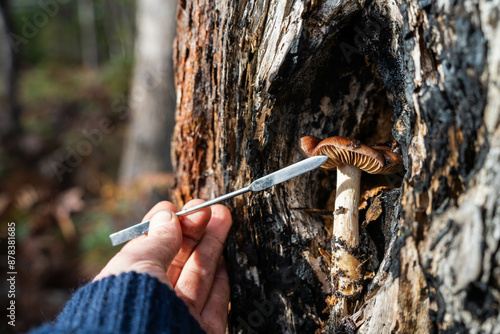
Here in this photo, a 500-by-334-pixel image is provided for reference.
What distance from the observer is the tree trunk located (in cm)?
117

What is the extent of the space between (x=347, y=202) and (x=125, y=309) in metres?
1.16

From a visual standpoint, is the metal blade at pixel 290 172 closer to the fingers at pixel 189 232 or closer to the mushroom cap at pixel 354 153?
the mushroom cap at pixel 354 153

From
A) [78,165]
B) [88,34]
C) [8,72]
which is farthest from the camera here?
[88,34]

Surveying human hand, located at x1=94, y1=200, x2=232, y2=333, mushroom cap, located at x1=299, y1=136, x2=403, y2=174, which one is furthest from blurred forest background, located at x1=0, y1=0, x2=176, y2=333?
mushroom cap, located at x1=299, y1=136, x2=403, y2=174

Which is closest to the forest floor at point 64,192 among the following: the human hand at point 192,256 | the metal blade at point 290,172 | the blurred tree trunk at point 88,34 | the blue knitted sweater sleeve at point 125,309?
the human hand at point 192,256

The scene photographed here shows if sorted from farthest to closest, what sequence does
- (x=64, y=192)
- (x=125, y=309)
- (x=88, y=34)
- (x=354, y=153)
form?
(x=88, y=34) < (x=64, y=192) < (x=354, y=153) < (x=125, y=309)

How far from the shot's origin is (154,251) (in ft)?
5.51

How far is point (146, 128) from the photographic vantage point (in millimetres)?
6184

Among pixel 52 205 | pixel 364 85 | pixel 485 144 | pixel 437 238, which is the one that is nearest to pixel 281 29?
pixel 364 85

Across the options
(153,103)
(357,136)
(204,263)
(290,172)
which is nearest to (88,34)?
(153,103)

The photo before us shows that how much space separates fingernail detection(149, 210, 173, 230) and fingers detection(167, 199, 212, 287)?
0.13 meters

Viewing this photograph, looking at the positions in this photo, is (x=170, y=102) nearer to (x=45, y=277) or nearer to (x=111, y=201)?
(x=111, y=201)

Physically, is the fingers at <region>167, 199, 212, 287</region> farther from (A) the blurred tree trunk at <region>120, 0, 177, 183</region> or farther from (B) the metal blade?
(A) the blurred tree trunk at <region>120, 0, 177, 183</region>

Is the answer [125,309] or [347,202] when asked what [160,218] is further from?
[347,202]
